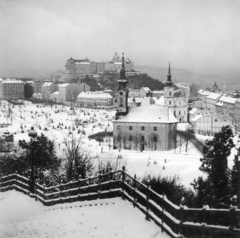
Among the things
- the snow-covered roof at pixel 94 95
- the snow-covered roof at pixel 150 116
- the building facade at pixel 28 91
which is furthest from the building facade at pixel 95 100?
the snow-covered roof at pixel 150 116

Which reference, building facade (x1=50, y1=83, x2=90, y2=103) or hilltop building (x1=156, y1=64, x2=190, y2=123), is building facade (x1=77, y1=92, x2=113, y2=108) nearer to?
building facade (x1=50, y1=83, x2=90, y2=103)

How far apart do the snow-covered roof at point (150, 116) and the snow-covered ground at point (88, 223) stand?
13.7 meters

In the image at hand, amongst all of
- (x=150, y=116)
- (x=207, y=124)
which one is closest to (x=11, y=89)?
(x=150, y=116)

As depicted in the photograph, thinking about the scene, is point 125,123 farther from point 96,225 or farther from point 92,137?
point 96,225

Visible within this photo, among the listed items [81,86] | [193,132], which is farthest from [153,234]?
[81,86]

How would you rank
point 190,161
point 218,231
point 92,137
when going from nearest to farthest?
point 218,231 → point 190,161 → point 92,137

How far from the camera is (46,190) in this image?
5.91 m

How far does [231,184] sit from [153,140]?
12435 millimetres

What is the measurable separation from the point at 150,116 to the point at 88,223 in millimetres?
14727

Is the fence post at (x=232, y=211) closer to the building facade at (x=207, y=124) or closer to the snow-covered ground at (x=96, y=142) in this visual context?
the snow-covered ground at (x=96, y=142)

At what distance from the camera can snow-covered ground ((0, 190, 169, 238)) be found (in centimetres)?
397

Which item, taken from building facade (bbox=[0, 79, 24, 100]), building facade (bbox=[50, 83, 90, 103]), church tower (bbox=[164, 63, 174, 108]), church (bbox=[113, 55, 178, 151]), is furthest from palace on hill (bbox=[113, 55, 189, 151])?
building facade (bbox=[0, 79, 24, 100])

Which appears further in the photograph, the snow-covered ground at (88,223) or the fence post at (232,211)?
the snow-covered ground at (88,223)

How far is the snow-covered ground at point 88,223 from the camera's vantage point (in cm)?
397
